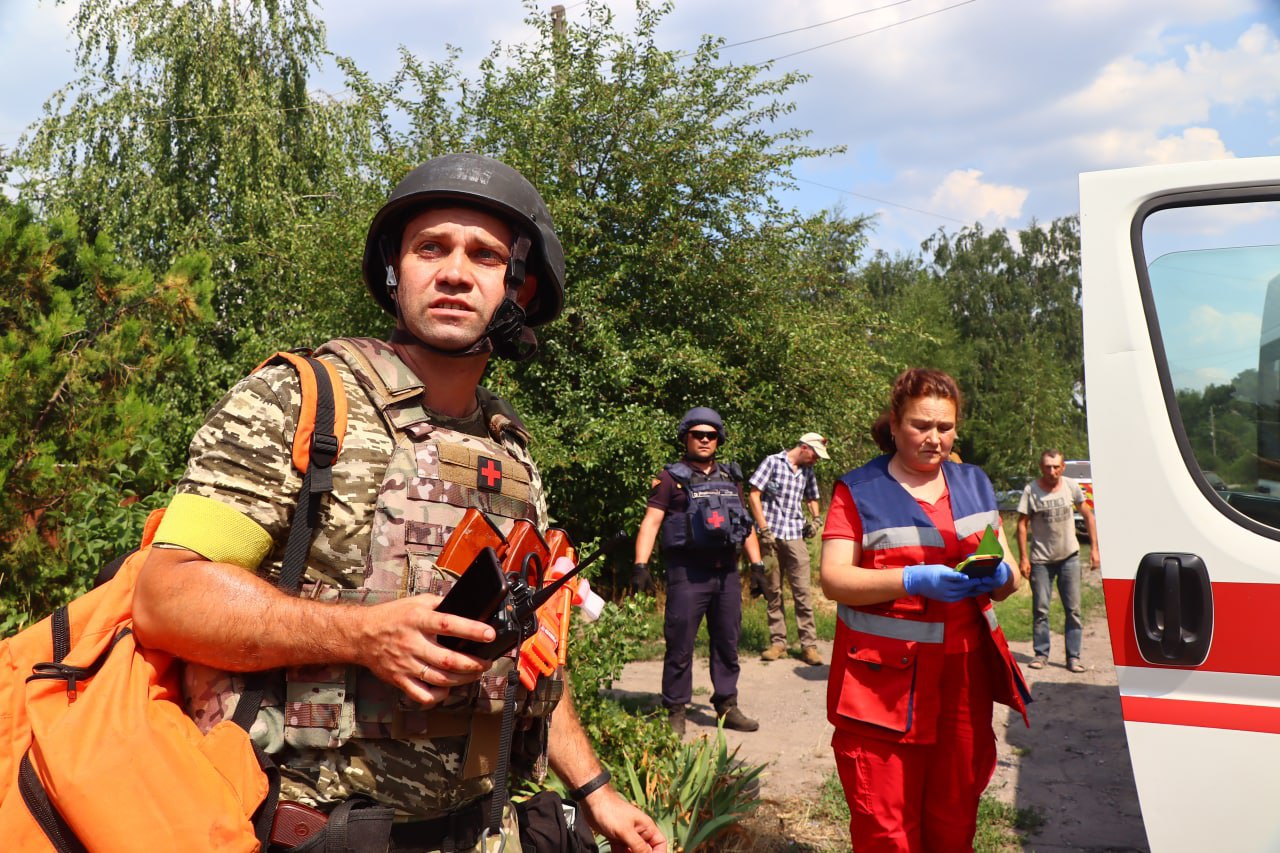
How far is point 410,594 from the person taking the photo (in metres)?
1.46

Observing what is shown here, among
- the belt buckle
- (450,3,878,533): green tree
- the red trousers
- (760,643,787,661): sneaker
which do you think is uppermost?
(450,3,878,533): green tree

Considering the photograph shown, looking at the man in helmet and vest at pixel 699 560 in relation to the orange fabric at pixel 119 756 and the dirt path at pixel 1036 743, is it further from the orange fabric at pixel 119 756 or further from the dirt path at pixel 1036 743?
the orange fabric at pixel 119 756

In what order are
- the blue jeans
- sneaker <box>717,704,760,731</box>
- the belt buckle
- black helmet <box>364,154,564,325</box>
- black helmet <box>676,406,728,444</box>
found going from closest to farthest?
the belt buckle → black helmet <box>364,154,564,325</box> → sneaker <box>717,704,760,731</box> → black helmet <box>676,406,728,444</box> → the blue jeans

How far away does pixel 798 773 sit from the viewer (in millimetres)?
5258

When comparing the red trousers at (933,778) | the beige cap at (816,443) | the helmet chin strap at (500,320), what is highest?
the beige cap at (816,443)

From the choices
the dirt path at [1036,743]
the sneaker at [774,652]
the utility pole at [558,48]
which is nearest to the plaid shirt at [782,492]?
the sneaker at [774,652]

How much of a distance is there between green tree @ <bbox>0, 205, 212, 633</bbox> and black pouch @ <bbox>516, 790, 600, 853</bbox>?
257 cm

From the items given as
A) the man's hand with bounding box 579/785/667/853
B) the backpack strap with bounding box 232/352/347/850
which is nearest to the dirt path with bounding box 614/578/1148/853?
the man's hand with bounding box 579/785/667/853

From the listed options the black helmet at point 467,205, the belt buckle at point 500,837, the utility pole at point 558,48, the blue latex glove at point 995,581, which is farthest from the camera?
the utility pole at point 558,48

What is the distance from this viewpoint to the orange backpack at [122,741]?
1.20 m

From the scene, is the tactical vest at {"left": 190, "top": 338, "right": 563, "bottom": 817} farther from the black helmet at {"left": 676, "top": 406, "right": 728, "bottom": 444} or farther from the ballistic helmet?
the black helmet at {"left": 676, "top": 406, "right": 728, "bottom": 444}

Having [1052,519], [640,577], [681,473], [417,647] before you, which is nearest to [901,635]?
[417,647]

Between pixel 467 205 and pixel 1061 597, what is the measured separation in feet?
25.2

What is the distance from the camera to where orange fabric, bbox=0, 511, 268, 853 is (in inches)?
47.2
